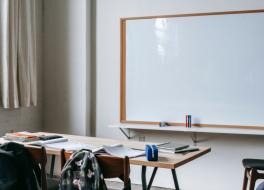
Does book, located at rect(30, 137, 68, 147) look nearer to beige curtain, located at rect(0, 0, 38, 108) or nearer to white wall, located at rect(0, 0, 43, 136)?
beige curtain, located at rect(0, 0, 38, 108)

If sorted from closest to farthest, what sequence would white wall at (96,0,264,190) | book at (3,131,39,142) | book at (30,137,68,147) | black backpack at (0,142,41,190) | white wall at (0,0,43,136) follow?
black backpack at (0,142,41,190)
book at (30,137,68,147)
book at (3,131,39,142)
white wall at (96,0,264,190)
white wall at (0,0,43,136)

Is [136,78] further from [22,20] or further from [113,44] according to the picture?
[22,20]

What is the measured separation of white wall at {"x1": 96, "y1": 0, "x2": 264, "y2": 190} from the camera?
3943mm

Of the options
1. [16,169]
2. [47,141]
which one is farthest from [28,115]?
[16,169]

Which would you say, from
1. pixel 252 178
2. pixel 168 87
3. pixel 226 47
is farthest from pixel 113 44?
pixel 252 178

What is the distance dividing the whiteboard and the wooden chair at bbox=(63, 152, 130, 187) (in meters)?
2.03

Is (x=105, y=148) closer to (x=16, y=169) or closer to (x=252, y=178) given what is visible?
(x=16, y=169)

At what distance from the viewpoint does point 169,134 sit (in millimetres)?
4215

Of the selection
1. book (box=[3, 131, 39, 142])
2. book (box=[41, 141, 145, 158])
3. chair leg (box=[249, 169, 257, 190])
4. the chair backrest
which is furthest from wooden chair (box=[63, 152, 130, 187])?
chair leg (box=[249, 169, 257, 190])

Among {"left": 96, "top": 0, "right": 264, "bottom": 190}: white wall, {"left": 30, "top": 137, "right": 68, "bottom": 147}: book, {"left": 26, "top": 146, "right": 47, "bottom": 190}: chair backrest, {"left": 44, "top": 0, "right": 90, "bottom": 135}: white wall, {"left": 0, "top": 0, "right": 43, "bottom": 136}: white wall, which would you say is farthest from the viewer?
{"left": 44, "top": 0, "right": 90, "bottom": 135}: white wall

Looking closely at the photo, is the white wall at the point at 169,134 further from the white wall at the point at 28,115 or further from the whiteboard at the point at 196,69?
the white wall at the point at 28,115

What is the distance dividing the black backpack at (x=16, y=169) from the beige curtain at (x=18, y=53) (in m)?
1.79

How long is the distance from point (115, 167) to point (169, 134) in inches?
84.3

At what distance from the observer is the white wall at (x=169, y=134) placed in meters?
3.94
